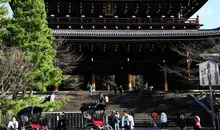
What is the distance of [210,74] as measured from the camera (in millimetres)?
20562

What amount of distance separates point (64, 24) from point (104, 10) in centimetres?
547

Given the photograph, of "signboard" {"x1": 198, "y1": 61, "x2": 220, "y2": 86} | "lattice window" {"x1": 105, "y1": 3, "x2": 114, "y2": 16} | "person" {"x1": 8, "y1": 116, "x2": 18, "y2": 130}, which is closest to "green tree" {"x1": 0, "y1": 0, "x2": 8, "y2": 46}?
"person" {"x1": 8, "y1": 116, "x2": 18, "y2": 130}

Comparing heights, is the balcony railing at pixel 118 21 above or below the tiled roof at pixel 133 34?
above

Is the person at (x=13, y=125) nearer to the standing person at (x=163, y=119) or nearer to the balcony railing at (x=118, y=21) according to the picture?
the standing person at (x=163, y=119)

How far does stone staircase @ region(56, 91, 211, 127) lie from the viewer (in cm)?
2345

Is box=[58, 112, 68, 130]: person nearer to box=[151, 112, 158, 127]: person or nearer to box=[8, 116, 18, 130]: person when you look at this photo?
box=[8, 116, 18, 130]: person

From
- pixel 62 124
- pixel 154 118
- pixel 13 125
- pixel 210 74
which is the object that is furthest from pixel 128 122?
pixel 210 74

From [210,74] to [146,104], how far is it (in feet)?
24.8

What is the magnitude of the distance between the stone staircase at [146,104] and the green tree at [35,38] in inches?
182

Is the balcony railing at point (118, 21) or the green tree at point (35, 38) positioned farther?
the balcony railing at point (118, 21)

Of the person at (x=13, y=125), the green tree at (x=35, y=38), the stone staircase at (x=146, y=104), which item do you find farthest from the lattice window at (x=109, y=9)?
the person at (x=13, y=125)

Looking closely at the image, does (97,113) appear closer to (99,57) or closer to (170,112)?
(170,112)

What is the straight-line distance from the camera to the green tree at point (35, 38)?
67.9 ft

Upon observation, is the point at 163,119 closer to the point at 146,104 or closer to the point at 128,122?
the point at 128,122
